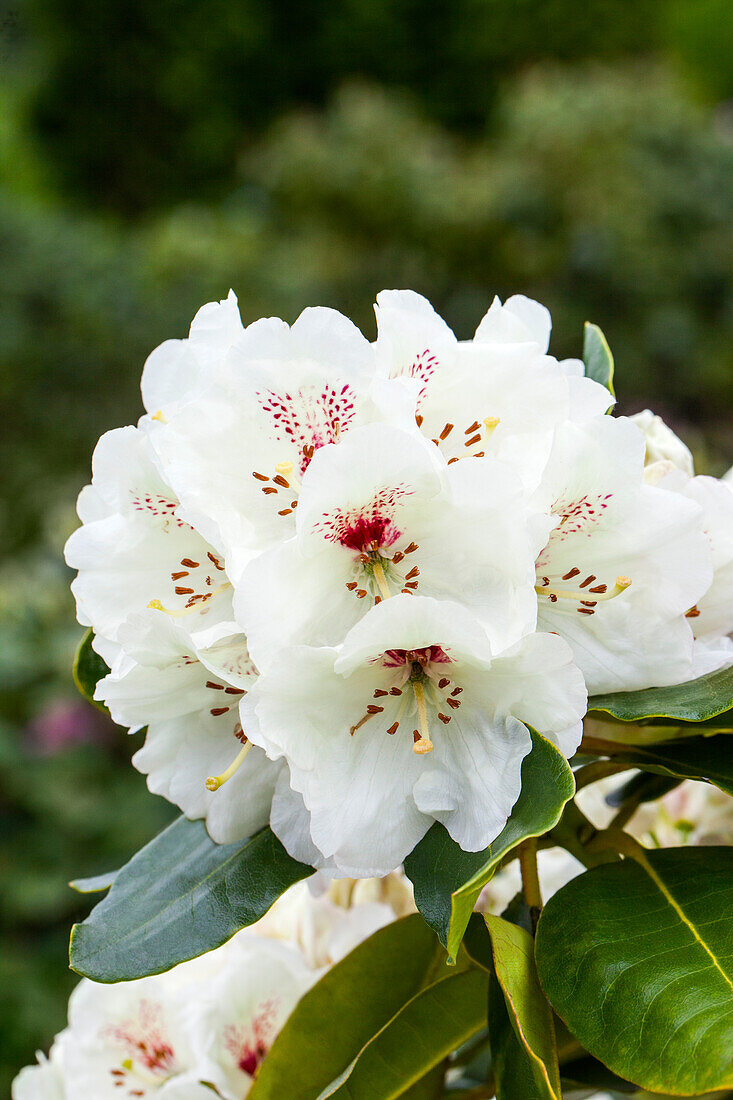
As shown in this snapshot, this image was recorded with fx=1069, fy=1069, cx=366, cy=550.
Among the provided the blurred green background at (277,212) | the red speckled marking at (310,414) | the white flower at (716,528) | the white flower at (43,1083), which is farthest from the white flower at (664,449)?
the blurred green background at (277,212)

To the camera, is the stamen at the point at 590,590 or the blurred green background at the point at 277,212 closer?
the stamen at the point at 590,590

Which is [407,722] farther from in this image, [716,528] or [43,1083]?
[43,1083]

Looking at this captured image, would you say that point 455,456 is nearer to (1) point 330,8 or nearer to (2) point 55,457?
(2) point 55,457

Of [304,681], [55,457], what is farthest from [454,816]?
[55,457]

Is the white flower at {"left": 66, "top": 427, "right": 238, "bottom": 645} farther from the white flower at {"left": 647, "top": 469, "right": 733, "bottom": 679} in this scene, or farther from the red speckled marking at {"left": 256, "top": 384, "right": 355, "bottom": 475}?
the white flower at {"left": 647, "top": 469, "right": 733, "bottom": 679}

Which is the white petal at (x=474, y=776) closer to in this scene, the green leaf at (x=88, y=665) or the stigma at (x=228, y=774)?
the stigma at (x=228, y=774)

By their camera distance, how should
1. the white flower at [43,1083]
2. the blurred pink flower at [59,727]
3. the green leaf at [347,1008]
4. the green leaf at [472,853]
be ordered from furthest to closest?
1. the blurred pink flower at [59,727]
2. the white flower at [43,1083]
3. the green leaf at [347,1008]
4. the green leaf at [472,853]

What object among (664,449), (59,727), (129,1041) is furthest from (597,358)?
(59,727)
